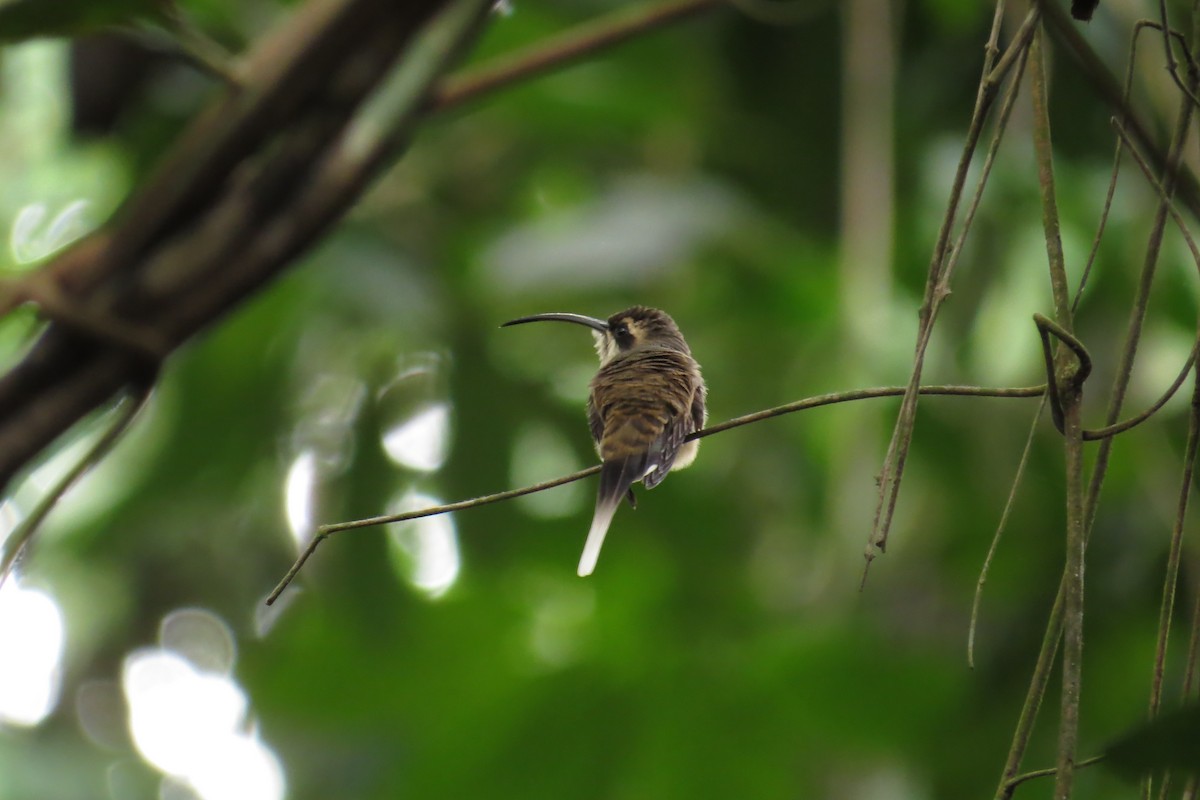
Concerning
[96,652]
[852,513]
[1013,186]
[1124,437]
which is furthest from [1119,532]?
[96,652]

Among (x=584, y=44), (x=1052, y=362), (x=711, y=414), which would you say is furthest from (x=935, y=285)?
(x=711, y=414)

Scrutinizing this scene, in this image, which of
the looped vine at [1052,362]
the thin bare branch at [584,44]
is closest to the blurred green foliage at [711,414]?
the thin bare branch at [584,44]

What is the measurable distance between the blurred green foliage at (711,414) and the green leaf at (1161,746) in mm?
2412

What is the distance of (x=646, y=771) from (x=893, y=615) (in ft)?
7.58

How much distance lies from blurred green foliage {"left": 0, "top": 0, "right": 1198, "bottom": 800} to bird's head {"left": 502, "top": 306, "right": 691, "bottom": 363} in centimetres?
22

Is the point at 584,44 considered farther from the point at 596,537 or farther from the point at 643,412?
the point at 596,537

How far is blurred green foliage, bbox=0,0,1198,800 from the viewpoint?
13.8ft

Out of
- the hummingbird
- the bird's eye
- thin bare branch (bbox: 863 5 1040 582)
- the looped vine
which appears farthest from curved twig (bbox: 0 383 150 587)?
the bird's eye

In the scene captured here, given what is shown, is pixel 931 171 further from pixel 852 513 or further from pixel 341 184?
pixel 341 184

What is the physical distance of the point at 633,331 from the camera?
353 centimetres

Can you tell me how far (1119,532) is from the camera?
4.41 metres

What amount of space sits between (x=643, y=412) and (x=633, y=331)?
0.87 metres

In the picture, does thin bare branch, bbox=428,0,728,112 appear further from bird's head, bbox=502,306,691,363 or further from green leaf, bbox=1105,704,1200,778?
green leaf, bbox=1105,704,1200,778

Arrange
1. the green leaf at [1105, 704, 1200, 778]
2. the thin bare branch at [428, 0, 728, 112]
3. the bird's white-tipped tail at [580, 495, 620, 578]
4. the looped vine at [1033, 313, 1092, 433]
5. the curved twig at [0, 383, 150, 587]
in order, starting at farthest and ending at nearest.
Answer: the thin bare branch at [428, 0, 728, 112] → the curved twig at [0, 383, 150, 587] → the bird's white-tipped tail at [580, 495, 620, 578] → the looped vine at [1033, 313, 1092, 433] → the green leaf at [1105, 704, 1200, 778]
